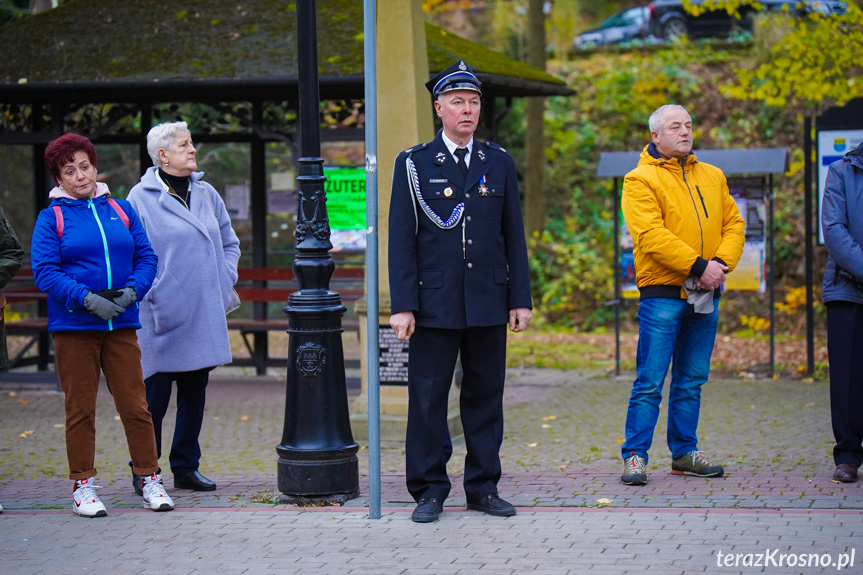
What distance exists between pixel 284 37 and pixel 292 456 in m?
6.27

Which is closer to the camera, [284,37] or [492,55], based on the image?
[284,37]

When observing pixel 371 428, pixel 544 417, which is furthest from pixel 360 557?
pixel 544 417

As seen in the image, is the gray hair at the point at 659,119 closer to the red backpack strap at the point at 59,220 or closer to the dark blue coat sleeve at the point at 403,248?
the dark blue coat sleeve at the point at 403,248

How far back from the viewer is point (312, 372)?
5953 mm

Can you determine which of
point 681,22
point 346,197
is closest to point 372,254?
point 346,197

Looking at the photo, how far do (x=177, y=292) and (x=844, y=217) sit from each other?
3.84 meters

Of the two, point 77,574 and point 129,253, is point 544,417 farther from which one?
point 77,574

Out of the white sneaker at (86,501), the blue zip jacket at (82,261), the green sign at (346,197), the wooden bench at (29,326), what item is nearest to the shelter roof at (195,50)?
the green sign at (346,197)

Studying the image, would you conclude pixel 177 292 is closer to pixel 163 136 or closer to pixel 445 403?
pixel 163 136

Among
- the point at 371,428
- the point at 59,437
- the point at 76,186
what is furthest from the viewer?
the point at 59,437

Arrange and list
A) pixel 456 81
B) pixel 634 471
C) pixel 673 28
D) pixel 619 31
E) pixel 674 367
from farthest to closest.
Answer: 1. pixel 619 31
2. pixel 673 28
3. pixel 674 367
4. pixel 634 471
5. pixel 456 81

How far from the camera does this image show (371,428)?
17.4 feet

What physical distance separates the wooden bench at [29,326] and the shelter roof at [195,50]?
2013mm

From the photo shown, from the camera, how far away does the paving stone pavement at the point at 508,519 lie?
4.70 metres
